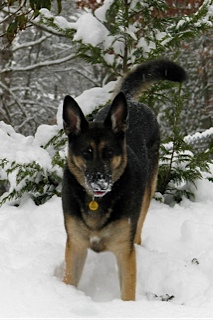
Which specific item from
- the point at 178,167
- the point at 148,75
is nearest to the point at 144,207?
the point at 148,75

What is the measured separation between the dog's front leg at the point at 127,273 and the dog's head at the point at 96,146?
566 millimetres

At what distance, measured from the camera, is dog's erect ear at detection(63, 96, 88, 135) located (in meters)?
3.72

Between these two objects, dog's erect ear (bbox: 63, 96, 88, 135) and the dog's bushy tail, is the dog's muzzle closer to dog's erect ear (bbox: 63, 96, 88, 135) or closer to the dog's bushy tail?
dog's erect ear (bbox: 63, 96, 88, 135)

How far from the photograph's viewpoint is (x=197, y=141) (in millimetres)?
8703

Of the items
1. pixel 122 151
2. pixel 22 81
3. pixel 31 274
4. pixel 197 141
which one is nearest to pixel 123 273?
pixel 31 274

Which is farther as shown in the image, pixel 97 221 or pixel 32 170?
pixel 32 170

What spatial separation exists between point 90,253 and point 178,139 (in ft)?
7.51

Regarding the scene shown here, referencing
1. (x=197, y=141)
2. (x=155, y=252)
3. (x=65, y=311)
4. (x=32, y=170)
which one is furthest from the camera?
(x=197, y=141)

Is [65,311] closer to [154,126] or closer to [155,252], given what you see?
[155,252]

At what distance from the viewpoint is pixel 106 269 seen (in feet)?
14.4

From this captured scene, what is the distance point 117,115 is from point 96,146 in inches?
14.2

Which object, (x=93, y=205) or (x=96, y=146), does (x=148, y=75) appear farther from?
(x=93, y=205)

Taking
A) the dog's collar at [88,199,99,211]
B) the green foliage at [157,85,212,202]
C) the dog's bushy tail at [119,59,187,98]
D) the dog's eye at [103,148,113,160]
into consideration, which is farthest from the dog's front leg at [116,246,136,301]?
the green foliage at [157,85,212,202]

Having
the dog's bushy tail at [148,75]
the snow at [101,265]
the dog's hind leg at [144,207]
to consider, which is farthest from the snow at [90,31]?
the dog's hind leg at [144,207]
